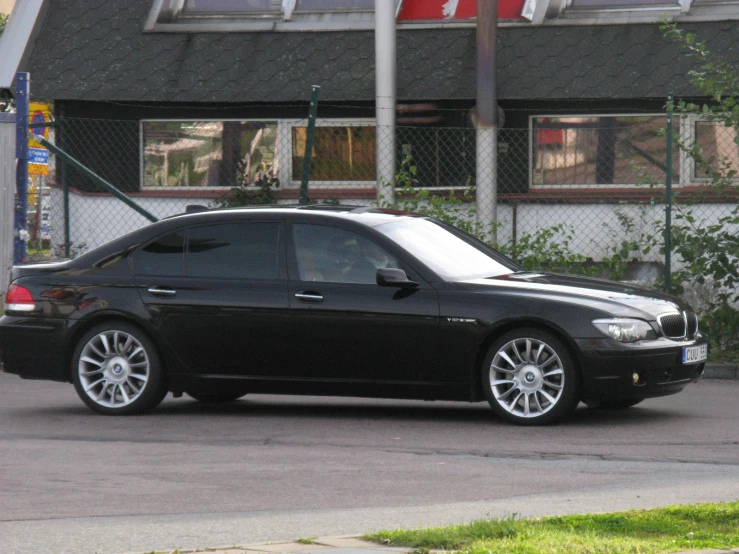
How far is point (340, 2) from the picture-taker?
2041 cm

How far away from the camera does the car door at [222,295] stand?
35.1 ft

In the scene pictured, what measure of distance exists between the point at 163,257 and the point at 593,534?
5732mm

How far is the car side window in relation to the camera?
1058cm

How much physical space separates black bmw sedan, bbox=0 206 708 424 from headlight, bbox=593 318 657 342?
13mm

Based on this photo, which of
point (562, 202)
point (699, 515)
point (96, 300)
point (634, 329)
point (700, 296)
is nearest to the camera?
point (699, 515)

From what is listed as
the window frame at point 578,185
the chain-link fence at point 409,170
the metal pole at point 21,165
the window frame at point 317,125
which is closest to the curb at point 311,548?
the metal pole at point 21,165

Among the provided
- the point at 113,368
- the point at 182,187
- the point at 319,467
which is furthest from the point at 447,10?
the point at 319,467

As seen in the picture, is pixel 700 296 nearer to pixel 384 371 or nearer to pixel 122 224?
pixel 384 371

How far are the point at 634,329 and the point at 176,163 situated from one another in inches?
473

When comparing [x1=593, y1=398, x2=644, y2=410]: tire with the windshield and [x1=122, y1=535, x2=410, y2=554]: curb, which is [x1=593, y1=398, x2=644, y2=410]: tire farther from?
[x1=122, y1=535, x2=410, y2=554]: curb

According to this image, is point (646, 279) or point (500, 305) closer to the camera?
point (500, 305)

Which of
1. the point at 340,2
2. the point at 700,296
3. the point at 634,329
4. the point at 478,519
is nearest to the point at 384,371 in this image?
the point at 634,329

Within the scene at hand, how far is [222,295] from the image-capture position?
1079 centimetres

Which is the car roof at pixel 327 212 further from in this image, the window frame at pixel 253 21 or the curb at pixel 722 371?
the window frame at pixel 253 21
